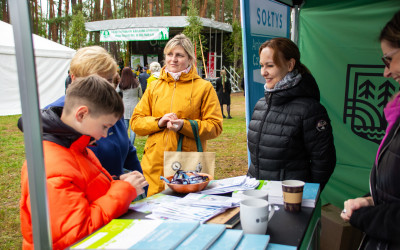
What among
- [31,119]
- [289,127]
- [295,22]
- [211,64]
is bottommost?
[289,127]

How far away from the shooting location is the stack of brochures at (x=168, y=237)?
3.22 feet

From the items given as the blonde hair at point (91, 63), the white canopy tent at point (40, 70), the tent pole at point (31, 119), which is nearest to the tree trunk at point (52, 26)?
the white canopy tent at point (40, 70)

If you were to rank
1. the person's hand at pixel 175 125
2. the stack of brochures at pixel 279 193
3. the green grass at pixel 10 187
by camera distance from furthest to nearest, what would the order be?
the green grass at pixel 10 187 < the person's hand at pixel 175 125 < the stack of brochures at pixel 279 193

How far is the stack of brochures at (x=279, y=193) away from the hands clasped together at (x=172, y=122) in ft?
2.73

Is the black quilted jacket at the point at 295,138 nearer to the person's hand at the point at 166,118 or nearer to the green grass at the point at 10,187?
the person's hand at the point at 166,118

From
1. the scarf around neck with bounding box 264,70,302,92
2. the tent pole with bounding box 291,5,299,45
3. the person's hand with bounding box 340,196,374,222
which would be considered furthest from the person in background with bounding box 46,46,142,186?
the tent pole with bounding box 291,5,299,45

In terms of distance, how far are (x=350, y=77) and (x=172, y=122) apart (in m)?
2.11

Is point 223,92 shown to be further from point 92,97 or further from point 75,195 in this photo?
point 75,195

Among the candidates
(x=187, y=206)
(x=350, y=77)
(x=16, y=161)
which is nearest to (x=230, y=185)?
(x=187, y=206)

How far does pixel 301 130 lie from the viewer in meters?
2.07

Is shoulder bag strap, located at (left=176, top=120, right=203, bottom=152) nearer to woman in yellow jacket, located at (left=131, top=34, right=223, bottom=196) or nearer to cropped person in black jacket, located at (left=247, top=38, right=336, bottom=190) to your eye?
woman in yellow jacket, located at (left=131, top=34, right=223, bottom=196)

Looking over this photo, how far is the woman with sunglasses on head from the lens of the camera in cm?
118

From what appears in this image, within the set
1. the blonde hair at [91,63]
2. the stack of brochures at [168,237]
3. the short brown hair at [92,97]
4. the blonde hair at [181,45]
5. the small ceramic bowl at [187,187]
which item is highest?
the blonde hair at [181,45]

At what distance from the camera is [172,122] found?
2408 millimetres
